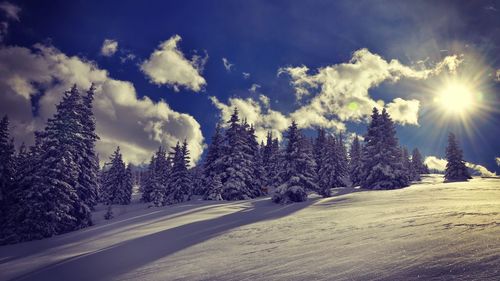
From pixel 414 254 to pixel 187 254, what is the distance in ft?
20.0

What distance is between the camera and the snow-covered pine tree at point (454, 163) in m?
49.5

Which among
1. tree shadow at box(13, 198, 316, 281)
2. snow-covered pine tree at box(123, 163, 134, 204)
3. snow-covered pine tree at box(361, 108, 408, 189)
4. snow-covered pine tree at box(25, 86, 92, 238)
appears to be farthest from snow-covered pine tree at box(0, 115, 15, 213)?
snow-covered pine tree at box(123, 163, 134, 204)

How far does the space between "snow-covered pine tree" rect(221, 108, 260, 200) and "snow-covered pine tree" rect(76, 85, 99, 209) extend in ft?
51.9

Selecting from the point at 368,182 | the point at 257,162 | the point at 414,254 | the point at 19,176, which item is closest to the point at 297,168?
the point at 368,182

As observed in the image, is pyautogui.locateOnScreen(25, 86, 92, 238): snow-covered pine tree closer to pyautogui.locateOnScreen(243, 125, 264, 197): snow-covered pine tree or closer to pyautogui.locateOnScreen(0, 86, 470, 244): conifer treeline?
pyautogui.locateOnScreen(0, 86, 470, 244): conifer treeline

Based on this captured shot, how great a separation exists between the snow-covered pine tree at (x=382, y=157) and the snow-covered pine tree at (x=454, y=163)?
1912 centimetres

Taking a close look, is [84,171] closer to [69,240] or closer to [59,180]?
[59,180]

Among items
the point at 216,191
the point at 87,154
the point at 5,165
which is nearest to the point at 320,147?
the point at 216,191

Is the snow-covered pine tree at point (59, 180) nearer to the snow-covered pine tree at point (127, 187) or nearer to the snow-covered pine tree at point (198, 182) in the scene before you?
the snow-covered pine tree at point (198, 182)

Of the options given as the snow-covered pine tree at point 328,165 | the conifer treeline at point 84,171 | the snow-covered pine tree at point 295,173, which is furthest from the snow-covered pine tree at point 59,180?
the snow-covered pine tree at point 328,165

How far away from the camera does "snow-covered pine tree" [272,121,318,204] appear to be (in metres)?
27.9

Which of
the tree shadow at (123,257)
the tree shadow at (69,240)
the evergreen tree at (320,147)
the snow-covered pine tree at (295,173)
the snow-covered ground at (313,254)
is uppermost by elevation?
the evergreen tree at (320,147)

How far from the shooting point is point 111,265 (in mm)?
8742

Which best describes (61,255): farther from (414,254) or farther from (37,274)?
(414,254)
